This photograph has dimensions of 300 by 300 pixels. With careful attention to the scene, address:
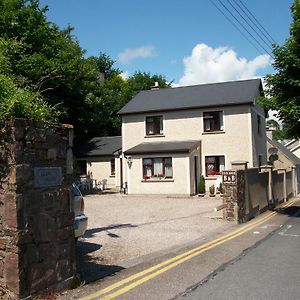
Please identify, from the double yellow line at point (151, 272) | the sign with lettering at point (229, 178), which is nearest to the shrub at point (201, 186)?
the sign with lettering at point (229, 178)

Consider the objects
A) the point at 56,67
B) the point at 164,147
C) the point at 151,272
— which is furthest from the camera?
the point at 164,147

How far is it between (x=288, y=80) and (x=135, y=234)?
910cm

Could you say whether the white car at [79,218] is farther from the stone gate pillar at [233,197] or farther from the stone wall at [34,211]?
the stone gate pillar at [233,197]

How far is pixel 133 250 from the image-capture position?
9.95 m

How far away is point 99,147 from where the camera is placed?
3741cm

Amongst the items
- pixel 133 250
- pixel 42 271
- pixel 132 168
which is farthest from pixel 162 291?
pixel 132 168

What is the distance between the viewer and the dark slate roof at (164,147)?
95.3ft

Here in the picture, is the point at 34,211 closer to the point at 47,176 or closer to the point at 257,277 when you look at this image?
the point at 47,176

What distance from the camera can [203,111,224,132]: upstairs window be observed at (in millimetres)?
31062

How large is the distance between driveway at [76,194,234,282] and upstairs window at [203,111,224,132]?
41.8ft

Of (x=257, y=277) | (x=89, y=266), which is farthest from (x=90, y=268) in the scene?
(x=257, y=277)

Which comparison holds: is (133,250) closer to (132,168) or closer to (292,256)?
(292,256)

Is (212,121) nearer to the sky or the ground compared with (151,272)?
nearer to the sky

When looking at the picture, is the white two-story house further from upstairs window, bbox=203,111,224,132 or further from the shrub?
the shrub
